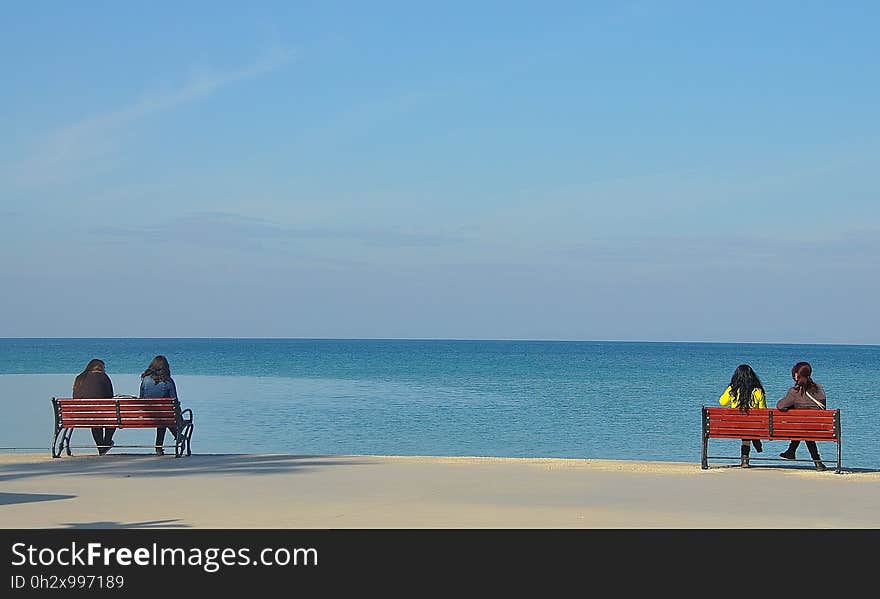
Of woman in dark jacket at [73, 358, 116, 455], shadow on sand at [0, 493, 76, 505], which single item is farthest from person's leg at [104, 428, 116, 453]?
shadow on sand at [0, 493, 76, 505]

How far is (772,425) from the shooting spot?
46.1ft

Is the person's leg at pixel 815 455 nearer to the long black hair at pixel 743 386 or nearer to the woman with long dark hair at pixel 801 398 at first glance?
the woman with long dark hair at pixel 801 398

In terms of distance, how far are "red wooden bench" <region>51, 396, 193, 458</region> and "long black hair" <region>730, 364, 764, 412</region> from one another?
7244 mm

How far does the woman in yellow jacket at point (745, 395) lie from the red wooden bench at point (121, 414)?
7188mm

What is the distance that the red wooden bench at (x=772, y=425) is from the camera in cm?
1378

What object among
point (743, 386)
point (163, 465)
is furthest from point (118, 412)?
point (743, 386)

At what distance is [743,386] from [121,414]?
818 cm

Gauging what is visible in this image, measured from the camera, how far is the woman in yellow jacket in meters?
14.6
